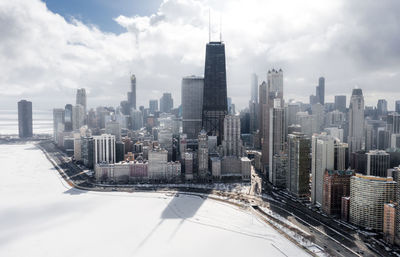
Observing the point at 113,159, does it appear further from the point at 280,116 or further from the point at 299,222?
the point at 299,222

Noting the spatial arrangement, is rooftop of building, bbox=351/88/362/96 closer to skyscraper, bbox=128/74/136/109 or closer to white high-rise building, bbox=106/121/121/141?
white high-rise building, bbox=106/121/121/141

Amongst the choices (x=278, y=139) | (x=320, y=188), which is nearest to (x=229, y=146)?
(x=278, y=139)

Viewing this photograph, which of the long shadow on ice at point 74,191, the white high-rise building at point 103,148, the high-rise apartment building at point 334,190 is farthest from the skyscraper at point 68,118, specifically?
the high-rise apartment building at point 334,190

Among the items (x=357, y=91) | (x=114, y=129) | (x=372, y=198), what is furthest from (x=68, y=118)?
(x=372, y=198)

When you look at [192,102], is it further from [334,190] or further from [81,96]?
[81,96]

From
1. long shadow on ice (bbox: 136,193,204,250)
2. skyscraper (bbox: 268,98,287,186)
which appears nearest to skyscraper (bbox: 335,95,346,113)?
skyscraper (bbox: 268,98,287,186)

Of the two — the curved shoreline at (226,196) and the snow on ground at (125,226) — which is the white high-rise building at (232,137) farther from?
the snow on ground at (125,226)
